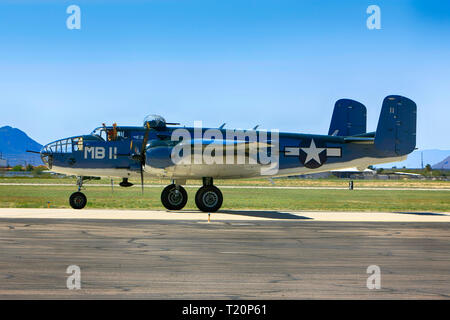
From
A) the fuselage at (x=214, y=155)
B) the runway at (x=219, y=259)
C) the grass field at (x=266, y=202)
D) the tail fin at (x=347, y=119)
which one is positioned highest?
the tail fin at (x=347, y=119)

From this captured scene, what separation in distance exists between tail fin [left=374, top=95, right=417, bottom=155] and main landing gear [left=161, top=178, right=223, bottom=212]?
9951 mm

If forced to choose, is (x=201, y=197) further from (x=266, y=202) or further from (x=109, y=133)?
(x=266, y=202)

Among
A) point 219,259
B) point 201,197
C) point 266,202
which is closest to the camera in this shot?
point 219,259

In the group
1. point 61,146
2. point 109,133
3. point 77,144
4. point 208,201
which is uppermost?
point 109,133

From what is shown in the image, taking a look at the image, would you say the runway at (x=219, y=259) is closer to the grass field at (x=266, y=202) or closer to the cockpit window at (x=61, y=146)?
the cockpit window at (x=61, y=146)

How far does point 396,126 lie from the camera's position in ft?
90.0

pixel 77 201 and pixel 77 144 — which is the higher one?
pixel 77 144

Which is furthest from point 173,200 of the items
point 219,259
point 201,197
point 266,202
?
point 219,259

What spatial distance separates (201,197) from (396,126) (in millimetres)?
11906

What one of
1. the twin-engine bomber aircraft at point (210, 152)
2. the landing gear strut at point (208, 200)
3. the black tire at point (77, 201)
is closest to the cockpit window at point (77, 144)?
the twin-engine bomber aircraft at point (210, 152)

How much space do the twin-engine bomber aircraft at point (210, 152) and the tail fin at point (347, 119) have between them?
1.91m

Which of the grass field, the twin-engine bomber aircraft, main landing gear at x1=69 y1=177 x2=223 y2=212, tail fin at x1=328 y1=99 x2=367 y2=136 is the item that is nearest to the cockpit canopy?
the twin-engine bomber aircraft

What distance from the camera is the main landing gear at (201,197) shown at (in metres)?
25.5
